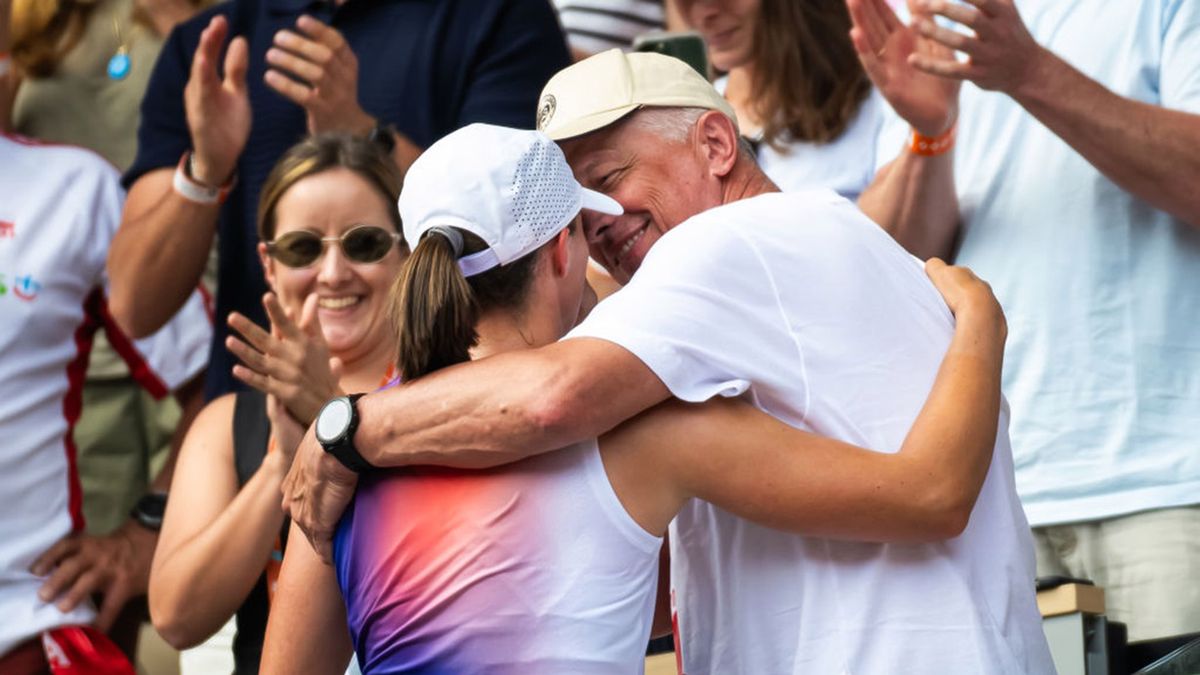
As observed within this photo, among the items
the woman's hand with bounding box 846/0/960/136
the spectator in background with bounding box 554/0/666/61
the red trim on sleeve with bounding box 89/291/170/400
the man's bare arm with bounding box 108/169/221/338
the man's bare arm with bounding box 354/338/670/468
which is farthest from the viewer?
the spectator in background with bounding box 554/0/666/61

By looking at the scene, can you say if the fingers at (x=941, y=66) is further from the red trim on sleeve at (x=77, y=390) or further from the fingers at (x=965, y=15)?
the red trim on sleeve at (x=77, y=390)

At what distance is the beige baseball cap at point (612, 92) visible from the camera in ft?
10.0

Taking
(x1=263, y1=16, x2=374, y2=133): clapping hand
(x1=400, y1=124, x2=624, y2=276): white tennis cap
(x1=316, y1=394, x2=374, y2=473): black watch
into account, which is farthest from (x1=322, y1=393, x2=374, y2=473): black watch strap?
(x1=263, y1=16, x2=374, y2=133): clapping hand

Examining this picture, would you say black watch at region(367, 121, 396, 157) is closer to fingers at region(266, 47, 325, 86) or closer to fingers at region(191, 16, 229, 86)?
fingers at region(266, 47, 325, 86)

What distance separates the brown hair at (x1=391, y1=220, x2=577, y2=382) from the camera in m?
2.54

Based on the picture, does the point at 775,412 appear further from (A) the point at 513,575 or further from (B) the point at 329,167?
(B) the point at 329,167

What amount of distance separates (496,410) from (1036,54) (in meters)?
1.50

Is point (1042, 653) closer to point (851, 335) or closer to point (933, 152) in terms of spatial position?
point (851, 335)

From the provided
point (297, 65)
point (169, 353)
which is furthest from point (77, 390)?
point (297, 65)

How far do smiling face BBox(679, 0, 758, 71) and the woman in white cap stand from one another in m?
1.89

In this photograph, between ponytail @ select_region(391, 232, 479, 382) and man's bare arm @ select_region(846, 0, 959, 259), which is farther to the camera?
man's bare arm @ select_region(846, 0, 959, 259)

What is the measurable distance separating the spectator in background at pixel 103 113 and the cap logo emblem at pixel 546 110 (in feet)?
8.17

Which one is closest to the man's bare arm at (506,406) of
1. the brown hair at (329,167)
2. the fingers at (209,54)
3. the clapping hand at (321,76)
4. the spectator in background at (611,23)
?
the brown hair at (329,167)

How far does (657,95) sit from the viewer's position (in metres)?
3.08
